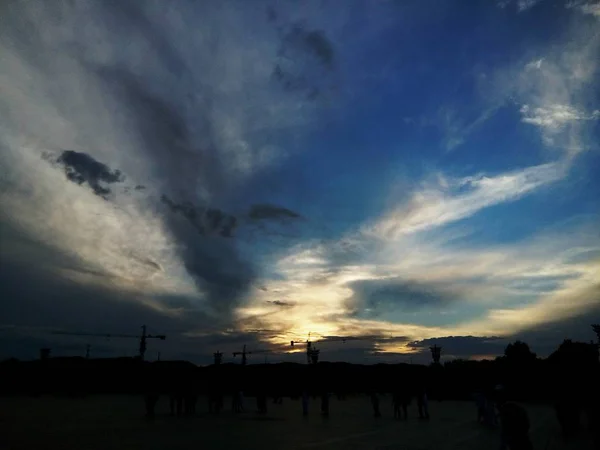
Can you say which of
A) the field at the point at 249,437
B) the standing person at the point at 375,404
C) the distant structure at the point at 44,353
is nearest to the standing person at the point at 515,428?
the field at the point at 249,437

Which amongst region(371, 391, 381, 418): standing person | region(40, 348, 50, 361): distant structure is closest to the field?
region(371, 391, 381, 418): standing person

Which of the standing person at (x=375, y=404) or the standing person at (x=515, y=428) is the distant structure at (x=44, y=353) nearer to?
the standing person at (x=375, y=404)

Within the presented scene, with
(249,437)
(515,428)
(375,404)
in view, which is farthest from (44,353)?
(515,428)

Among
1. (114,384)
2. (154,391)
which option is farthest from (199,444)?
(114,384)

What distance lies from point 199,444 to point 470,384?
7526 cm

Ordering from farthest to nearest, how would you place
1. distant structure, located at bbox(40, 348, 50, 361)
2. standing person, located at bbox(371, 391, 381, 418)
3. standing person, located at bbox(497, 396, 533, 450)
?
1. distant structure, located at bbox(40, 348, 50, 361)
2. standing person, located at bbox(371, 391, 381, 418)
3. standing person, located at bbox(497, 396, 533, 450)

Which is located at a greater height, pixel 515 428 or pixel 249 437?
pixel 515 428

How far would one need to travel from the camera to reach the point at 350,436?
19188mm

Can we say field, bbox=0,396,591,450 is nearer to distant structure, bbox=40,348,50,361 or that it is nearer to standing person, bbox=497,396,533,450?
standing person, bbox=497,396,533,450

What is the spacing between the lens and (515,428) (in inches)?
358

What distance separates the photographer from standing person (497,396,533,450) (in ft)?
29.6

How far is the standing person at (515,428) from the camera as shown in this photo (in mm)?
9031

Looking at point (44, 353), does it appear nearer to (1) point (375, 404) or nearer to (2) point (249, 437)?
(1) point (375, 404)

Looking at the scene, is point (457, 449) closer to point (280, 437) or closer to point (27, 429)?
point (280, 437)
